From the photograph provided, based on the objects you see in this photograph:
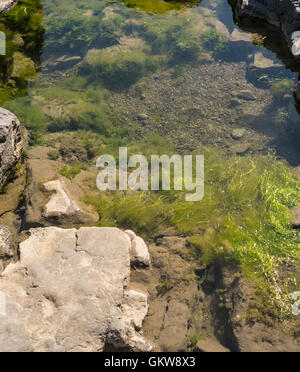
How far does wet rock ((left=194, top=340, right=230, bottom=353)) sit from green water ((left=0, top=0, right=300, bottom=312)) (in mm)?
1162

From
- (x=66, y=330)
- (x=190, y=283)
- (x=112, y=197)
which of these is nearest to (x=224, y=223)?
(x=190, y=283)

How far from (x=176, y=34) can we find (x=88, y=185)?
493 cm

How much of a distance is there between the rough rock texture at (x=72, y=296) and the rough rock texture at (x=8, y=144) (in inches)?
52.3

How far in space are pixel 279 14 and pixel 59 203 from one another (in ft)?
19.4

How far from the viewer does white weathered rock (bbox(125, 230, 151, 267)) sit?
3898 millimetres

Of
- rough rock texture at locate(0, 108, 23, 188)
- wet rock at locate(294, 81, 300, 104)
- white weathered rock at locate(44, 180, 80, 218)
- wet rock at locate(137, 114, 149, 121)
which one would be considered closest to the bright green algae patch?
wet rock at locate(137, 114, 149, 121)

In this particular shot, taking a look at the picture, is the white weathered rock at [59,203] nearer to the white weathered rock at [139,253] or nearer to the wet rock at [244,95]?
the white weathered rock at [139,253]

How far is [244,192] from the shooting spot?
4.92 metres

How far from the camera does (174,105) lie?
251 inches

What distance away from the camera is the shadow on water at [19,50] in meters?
5.68

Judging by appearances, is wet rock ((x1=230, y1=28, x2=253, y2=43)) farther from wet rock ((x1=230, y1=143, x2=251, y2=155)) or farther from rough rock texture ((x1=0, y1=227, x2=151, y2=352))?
rough rock texture ((x1=0, y1=227, x2=151, y2=352))

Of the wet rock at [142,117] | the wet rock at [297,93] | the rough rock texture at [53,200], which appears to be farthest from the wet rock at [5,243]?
the wet rock at [297,93]

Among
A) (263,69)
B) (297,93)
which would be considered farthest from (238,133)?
(263,69)
